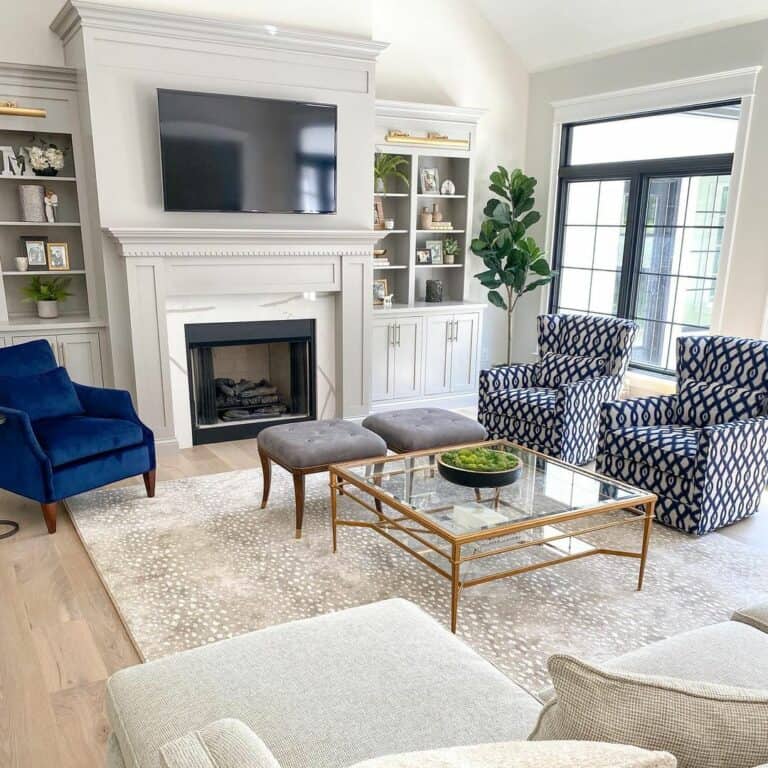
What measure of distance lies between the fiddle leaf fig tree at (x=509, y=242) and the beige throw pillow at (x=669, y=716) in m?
4.93

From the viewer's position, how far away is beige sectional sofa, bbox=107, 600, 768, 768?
4.72 feet

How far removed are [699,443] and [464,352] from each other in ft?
9.07

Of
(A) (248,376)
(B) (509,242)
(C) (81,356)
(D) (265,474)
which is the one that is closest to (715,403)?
(B) (509,242)

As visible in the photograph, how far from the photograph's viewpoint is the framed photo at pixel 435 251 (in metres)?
6.05

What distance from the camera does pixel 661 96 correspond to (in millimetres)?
5066

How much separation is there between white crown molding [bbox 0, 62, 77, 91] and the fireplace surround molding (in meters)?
1.03

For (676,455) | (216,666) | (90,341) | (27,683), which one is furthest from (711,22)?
(27,683)

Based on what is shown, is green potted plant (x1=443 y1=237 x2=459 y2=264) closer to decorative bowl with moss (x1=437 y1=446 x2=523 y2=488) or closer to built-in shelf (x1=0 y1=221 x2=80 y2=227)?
built-in shelf (x1=0 y1=221 x2=80 y2=227)

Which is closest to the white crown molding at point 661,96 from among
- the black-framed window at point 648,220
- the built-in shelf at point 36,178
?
the black-framed window at point 648,220

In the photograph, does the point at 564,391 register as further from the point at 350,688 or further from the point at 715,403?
the point at 350,688

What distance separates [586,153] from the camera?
5895 mm

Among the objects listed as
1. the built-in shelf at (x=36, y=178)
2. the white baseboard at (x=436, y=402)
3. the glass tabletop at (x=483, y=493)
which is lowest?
the white baseboard at (x=436, y=402)

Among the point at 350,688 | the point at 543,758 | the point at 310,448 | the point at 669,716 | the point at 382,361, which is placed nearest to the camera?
the point at 543,758

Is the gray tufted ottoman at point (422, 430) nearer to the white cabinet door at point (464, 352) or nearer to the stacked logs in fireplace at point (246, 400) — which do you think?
the stacked logs in fireplace at point (246, 400)
